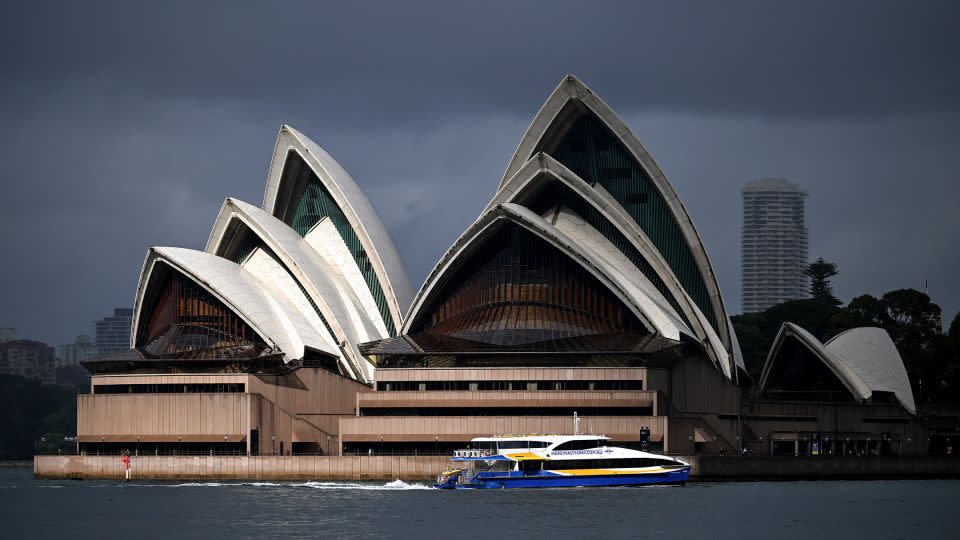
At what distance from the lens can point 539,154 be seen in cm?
11225

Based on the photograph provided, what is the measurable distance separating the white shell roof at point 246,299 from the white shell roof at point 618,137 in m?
16.0

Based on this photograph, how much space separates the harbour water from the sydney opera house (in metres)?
7.60

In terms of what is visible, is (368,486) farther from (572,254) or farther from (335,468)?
(572,254)

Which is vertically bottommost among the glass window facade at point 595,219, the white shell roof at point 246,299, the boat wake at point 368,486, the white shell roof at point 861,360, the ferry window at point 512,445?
the boat wake at point 368,486

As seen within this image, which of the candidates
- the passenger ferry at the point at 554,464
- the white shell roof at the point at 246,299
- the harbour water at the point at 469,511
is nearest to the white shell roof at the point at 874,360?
the harbour water at the point at 469,511

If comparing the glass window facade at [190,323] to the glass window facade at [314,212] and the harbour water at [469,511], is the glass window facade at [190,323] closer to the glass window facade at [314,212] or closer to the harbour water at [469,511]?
the glass window facade at [314,212]

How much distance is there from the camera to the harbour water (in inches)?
2867

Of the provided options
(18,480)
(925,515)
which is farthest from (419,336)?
(925,515)

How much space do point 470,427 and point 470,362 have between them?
4658mm

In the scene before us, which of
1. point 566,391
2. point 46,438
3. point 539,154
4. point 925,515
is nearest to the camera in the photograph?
point 925,515

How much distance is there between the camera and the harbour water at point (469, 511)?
72812 mm

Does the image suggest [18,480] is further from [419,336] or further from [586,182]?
[586,182]

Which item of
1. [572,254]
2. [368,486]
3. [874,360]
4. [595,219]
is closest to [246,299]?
[572,254]

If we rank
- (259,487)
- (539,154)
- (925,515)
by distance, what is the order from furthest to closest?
(539,154) → (259,487) → (925,515)
